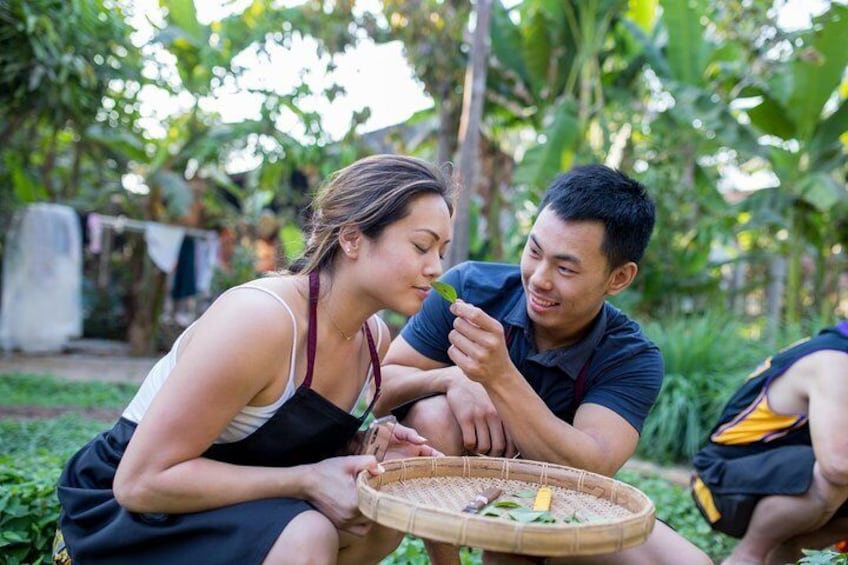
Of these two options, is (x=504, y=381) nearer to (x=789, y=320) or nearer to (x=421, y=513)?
(x=421, y=513)

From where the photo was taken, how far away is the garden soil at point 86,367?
685 centimetres

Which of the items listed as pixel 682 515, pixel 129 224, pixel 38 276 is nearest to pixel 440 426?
pixel 682 515

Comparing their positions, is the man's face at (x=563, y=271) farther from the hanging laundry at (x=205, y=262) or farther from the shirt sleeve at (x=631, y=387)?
the hanging laundry at (x=205, y=262)

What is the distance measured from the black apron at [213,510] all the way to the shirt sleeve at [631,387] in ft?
2.61

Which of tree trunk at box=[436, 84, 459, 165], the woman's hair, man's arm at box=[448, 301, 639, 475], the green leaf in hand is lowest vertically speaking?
man's arm at box=[448, 301, 639, 475]

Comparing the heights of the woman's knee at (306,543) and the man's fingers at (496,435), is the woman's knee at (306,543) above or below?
below

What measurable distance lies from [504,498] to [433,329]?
0.89 m

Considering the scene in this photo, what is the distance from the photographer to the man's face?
2.58 m

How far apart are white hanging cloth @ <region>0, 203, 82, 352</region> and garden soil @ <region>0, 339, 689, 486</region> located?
0.34 m

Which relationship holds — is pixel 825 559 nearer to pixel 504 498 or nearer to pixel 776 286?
pixel 504 498

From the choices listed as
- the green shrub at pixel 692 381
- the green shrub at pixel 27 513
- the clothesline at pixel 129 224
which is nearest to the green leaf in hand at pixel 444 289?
the green shrub at pixel 27 513

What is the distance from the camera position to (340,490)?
2031 mm

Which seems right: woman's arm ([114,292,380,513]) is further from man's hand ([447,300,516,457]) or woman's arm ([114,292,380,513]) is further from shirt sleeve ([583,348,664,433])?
shirt sleeve ([583,348,664,433])

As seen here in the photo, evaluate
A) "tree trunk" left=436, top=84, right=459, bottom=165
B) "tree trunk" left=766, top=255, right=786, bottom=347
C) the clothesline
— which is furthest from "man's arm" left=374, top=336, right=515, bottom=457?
the clothesline
